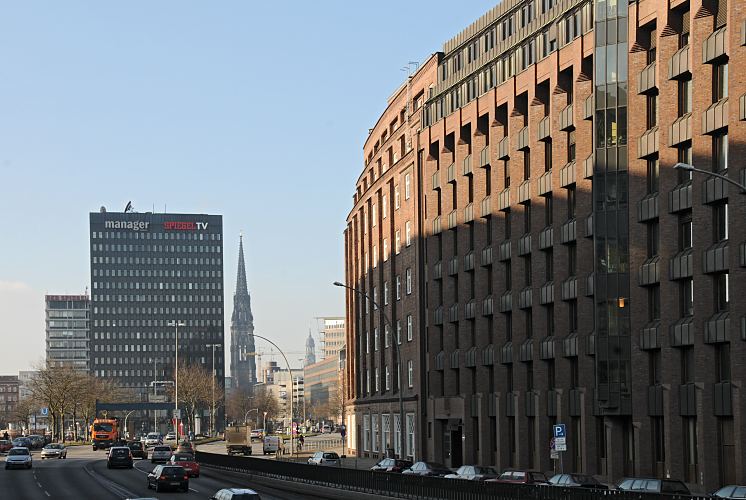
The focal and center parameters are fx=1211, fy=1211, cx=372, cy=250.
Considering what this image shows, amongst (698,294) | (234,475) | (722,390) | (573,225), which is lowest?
(234,475)

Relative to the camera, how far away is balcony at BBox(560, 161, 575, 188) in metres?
66.7

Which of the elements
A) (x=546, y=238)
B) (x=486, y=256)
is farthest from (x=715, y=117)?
(x=486, y=256)

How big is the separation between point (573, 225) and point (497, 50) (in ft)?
54.3

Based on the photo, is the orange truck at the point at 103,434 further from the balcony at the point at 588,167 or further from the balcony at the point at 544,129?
the balcony at the point at 588,167

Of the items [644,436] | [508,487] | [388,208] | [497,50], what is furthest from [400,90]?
[508,487]

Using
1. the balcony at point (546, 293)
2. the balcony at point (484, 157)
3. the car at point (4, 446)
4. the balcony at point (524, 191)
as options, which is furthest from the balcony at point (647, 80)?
the car at point (4, 446)

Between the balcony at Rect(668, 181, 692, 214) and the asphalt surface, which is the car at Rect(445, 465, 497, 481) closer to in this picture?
the asphalt surface

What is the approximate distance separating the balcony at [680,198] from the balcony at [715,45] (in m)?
5.79

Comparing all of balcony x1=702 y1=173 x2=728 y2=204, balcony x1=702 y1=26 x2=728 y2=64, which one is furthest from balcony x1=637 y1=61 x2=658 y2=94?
balcony x1=702 y1=173 x2=728 y2=204

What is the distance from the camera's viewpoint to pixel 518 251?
7425 centimetres

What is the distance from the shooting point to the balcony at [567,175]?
219 feet

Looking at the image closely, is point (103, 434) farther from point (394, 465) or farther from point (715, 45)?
point (715, 45)

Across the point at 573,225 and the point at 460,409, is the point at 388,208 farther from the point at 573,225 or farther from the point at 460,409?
the point at 573,225

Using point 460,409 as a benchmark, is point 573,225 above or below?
above
